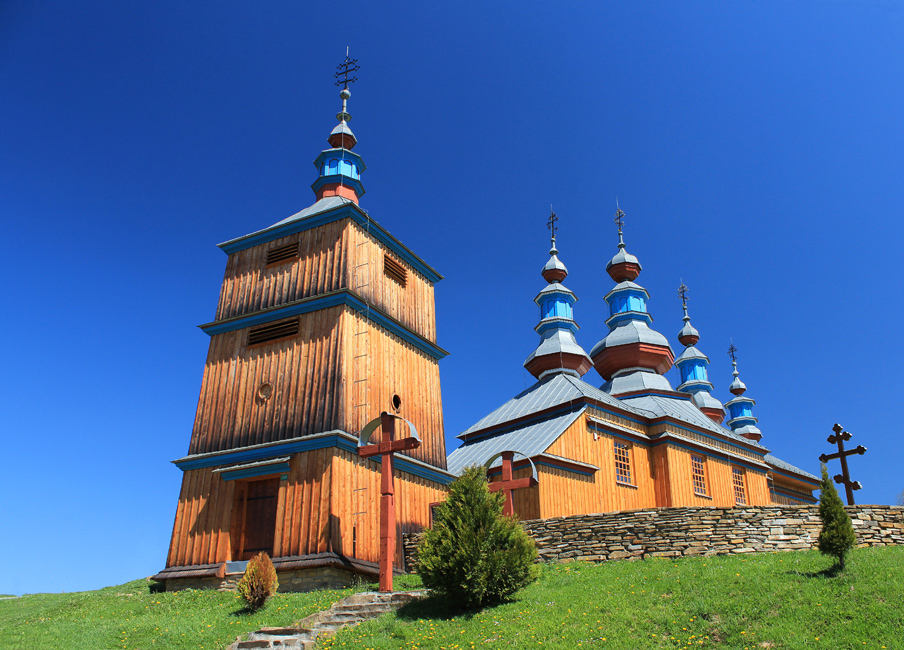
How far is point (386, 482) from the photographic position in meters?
13.9

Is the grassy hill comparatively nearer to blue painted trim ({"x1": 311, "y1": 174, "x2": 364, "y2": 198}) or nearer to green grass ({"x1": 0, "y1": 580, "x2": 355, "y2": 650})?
green grass ({"x1": 0, "y1": 580, "x2": 355, "y2": 650})

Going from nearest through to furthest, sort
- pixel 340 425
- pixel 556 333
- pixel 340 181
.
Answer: pixel 340 425, pixel 340 181, pixel 556 333

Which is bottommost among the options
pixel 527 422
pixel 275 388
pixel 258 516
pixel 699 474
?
pixel 258 516

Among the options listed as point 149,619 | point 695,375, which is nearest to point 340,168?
point 149,619

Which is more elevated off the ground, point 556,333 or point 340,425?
point 556,333

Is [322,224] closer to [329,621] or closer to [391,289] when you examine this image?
[391,289]

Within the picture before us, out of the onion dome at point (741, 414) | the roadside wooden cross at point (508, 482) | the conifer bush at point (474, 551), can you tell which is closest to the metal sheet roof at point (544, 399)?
the roadside wooden cross at point (508, 482)

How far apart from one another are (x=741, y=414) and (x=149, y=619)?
45901mm

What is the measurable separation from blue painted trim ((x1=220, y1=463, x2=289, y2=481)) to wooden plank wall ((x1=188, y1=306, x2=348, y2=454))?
2.87 feet

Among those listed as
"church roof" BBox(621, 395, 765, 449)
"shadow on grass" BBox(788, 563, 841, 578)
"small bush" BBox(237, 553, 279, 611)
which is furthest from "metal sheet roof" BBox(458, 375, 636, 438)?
"small bush" BBox(237, 553, 279, 611)

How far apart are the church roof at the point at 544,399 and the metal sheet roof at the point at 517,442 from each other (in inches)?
22.1

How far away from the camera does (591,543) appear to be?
14.5m

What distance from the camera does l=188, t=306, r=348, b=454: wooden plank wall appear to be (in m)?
17.2

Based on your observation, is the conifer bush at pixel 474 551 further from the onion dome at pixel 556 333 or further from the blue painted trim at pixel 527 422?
the onion dome at pixel 556 333
